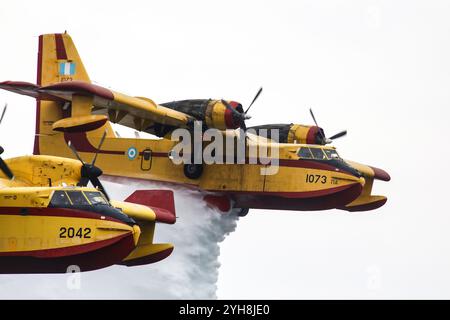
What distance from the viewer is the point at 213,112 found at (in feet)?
136

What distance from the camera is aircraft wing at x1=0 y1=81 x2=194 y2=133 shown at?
39.9 meters

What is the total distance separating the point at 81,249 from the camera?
31.3 metres

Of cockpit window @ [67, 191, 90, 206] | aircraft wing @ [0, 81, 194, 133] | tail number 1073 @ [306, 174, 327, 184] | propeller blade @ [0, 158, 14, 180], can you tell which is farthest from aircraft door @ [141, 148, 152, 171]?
cockpit window @ [67, 191, 90, 206]

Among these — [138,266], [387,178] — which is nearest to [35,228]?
[138,266]

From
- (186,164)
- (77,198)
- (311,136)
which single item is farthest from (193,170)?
(77,198)

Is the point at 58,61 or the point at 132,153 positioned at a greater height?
the point at 58,61

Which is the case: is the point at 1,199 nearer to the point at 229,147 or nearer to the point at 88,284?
the point at 88,284

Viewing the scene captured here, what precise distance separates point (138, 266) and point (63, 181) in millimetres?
4406

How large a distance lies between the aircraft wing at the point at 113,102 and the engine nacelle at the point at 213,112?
0.30m

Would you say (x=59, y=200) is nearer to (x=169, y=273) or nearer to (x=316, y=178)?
(x=169, y=273)

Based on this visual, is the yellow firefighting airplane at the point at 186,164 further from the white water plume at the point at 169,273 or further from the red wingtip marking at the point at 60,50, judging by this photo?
the white water plume at the point at 169,273

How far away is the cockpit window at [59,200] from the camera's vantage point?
31.6m

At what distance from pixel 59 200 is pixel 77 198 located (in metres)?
0.49

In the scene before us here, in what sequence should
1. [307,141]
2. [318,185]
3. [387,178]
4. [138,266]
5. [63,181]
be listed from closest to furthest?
[63,181] → [138,266] → [318,185] → [307,141] → [387,178]
